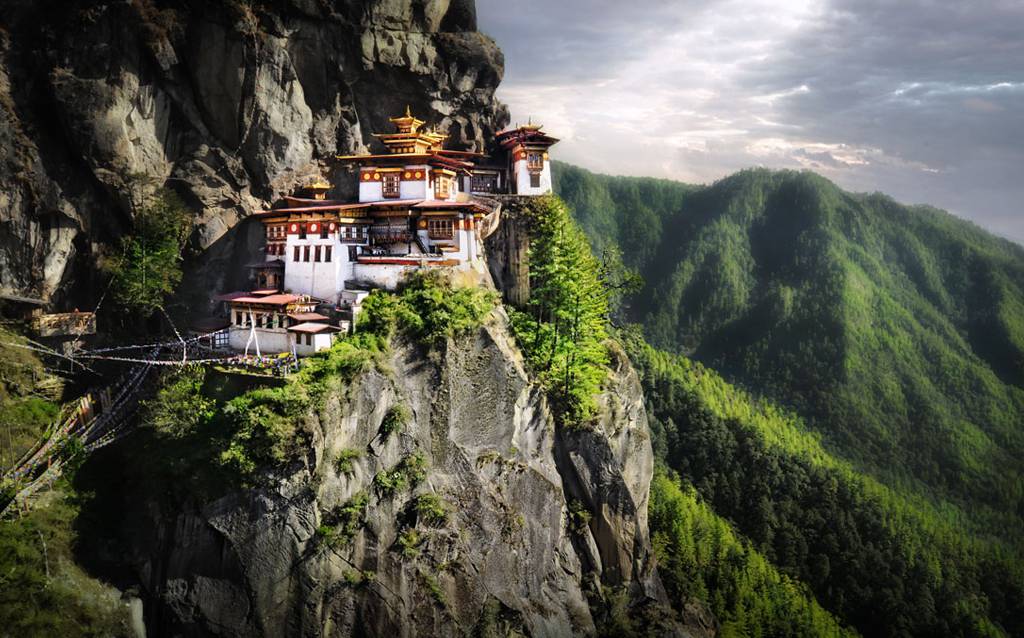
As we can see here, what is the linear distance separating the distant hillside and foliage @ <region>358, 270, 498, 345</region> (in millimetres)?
79494

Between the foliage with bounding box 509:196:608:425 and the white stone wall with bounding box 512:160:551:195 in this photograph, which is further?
the white stone wall with bounding box 512:160:551:195

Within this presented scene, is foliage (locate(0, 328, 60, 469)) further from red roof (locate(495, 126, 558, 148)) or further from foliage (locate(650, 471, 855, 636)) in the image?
foliage (locate(650, 471, 855, 636))

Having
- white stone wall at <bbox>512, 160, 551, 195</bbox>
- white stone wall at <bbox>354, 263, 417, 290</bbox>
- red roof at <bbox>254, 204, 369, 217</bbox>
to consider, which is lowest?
white stone wall at <bbox>354, 263, 417, 290</bbox>

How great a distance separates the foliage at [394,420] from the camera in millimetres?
29812

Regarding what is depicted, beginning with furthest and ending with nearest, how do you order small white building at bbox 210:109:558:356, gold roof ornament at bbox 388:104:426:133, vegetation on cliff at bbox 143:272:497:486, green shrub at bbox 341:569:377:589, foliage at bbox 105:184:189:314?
gold roof ornament at bbox 388:104:426:133, foliage at bbox 105:184:189:314, small white building at bbox 210:109:558:356, green shrub at bbox 341:569:377:589, vegetation on cliff at bbox 143:272:497:486

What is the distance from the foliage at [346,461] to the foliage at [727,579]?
28.6 metres

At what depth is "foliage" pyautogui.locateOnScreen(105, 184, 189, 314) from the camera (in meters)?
36.2

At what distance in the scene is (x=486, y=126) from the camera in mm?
49812

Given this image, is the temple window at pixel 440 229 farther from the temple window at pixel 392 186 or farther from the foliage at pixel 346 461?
the foliage at pixel 346 461

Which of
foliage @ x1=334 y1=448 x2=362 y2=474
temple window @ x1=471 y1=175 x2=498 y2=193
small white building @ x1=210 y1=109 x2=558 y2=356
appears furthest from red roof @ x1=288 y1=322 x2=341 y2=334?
temple window @ x1=471 y1=175 x2=498 y2=193

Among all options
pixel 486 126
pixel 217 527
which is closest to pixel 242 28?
pixel 486 126

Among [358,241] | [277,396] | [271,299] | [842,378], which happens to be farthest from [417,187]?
[842,378]

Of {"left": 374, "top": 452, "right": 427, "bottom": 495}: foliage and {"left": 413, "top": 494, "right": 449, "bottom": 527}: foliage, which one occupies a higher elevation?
{"left": 374, "top": 452, "right": 427, "bottom": 495}: foliage

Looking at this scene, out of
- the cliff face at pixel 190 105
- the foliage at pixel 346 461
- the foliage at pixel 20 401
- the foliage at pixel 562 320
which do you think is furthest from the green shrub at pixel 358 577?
the cliff face at pixel 190 105
